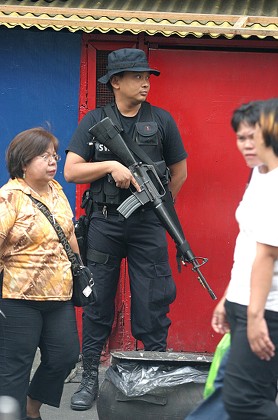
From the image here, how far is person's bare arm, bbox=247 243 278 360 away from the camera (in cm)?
389

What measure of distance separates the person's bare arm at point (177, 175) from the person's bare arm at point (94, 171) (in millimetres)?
441

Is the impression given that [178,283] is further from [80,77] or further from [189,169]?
[80,77]

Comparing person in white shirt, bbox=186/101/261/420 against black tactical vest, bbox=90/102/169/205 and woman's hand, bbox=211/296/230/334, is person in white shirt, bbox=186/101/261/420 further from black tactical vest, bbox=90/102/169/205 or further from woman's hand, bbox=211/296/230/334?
black tactical vest, bbox=90/102/169/205

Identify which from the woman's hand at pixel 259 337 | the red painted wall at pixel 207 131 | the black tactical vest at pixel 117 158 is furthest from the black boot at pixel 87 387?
the woman's hand at pixel 259 337

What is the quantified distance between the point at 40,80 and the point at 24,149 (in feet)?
5.52

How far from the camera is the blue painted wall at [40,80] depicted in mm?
6648

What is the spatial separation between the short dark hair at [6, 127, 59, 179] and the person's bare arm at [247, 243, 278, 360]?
161 centimetres

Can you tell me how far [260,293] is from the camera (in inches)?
153

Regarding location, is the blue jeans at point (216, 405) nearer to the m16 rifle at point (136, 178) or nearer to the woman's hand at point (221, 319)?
the woman's hand at point (221, 319)

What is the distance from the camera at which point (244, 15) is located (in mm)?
6785

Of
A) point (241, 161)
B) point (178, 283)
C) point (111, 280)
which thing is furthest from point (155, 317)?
point (241, 161)

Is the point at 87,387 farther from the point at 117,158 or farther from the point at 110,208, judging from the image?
the point at 117,158

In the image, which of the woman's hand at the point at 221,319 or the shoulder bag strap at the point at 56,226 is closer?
the woman's hand at the point at 221,319

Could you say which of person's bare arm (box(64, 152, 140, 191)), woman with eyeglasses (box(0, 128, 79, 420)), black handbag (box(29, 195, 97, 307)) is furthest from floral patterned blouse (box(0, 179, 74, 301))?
person's bare arm (box(64, 152, 140, 191))
